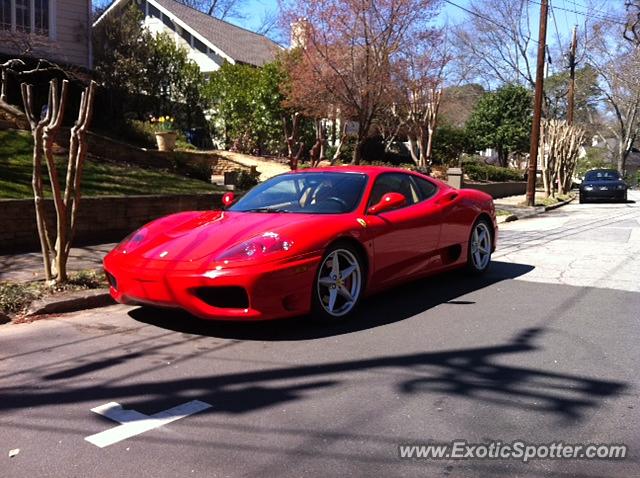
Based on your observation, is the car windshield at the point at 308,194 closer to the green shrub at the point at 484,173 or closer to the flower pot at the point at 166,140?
the flower pot at the point at 166,140

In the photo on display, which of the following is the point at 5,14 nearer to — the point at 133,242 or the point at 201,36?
the point at 201,36

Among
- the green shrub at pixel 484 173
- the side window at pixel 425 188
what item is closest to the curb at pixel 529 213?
the green shrub at pixel 484 173

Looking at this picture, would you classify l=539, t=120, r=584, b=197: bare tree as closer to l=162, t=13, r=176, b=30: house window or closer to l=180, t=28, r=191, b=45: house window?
l=180, t=28, r=191, b=45: house window

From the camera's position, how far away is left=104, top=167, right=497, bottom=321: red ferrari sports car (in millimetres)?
4746

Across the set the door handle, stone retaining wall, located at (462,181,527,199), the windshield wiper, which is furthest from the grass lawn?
stone retaining wall, located at (462,181,527,199)

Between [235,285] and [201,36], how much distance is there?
2767 cm

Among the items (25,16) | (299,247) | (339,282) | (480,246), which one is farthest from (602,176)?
(299,247)

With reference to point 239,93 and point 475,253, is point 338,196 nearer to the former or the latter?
point 475,253

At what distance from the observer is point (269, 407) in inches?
141

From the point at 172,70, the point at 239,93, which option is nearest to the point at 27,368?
the point at 239,93

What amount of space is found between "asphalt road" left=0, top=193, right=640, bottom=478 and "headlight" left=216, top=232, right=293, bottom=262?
669mm

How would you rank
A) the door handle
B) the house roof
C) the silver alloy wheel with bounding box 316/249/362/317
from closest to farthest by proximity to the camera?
the silver alloy wheel with bounding box 316/249/362/317
the door handle
the house roof

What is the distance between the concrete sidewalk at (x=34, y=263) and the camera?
6699mm

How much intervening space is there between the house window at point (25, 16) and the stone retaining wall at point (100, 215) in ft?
29.3
